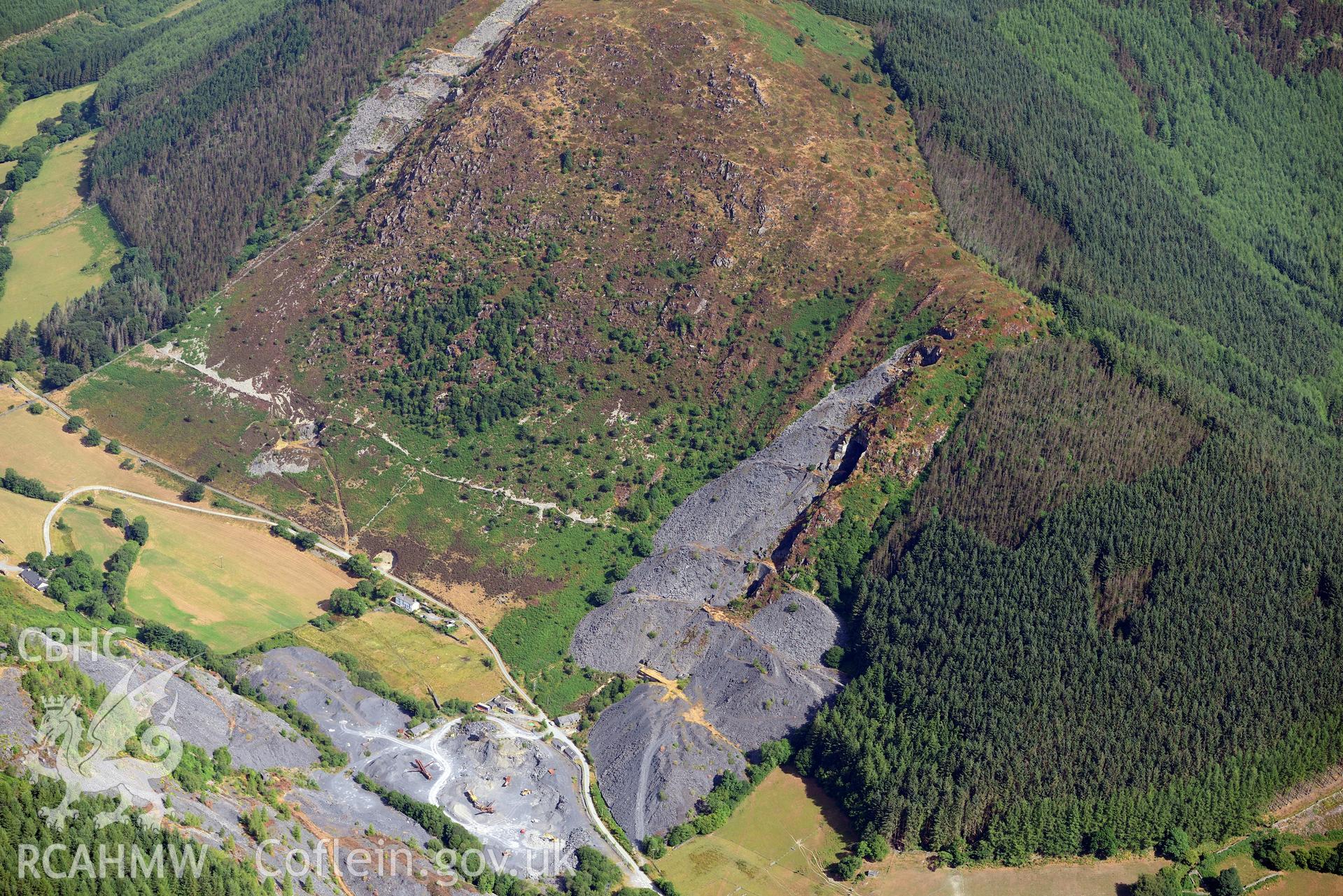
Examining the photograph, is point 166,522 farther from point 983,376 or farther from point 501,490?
point 983,376

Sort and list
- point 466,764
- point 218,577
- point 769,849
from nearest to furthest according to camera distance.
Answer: point 769,849 < point 466,764 < point 218,577

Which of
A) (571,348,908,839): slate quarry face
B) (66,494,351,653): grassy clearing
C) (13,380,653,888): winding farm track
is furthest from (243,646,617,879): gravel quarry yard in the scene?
(66,494,351,653): grassy clearing

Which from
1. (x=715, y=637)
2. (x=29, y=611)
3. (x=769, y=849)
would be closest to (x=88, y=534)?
(x=29, y=611)

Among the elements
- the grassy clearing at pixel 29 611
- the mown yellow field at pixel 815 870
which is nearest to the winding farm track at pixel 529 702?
the mown yellow field at pixel 815 870

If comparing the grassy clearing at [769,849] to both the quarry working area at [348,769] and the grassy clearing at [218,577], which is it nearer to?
the quarry working area at [348,769]

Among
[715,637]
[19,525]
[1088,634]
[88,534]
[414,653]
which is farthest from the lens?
[88,534]

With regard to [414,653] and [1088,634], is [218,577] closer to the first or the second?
[414,653]
